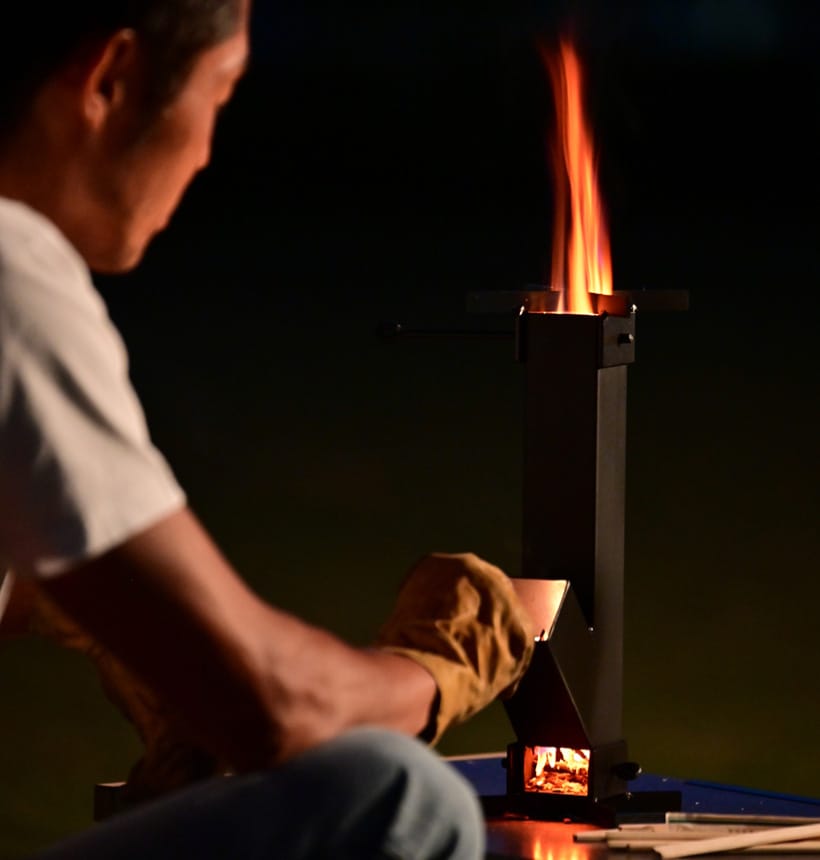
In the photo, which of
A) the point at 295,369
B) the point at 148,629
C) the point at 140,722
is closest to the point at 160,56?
the point at 148,629

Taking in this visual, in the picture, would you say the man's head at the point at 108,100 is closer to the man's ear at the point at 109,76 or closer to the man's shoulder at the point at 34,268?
the man's ear at the point at 109,76

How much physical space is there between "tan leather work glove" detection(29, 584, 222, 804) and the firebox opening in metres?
0.52

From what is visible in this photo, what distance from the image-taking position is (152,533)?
0.95 meters

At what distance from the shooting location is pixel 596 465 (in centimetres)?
183

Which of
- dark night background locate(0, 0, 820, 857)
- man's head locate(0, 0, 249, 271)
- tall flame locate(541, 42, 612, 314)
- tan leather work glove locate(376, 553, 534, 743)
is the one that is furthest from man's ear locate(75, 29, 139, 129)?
dark night background locate(0, 0, 820, 857)

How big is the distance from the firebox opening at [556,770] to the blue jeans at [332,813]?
81cm

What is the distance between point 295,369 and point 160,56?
4.89 meters

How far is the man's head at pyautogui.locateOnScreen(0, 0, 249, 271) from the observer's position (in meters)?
1.07

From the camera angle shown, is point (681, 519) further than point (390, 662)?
Yes

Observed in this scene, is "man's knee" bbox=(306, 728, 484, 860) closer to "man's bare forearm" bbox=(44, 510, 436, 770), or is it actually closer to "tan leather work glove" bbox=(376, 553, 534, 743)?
"man's bare forearm" bbox=(44, 510, 436, 770)

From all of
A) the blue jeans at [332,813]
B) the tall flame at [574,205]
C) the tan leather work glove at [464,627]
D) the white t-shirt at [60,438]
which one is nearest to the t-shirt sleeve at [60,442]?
the white t-shirt at [60,438]

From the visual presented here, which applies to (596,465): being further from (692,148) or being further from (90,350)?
(692,148)

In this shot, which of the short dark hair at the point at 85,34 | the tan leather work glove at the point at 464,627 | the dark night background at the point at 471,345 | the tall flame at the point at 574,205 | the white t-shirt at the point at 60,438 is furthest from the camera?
the dark night background at the point at 471,345

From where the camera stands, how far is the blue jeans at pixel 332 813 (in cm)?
102
